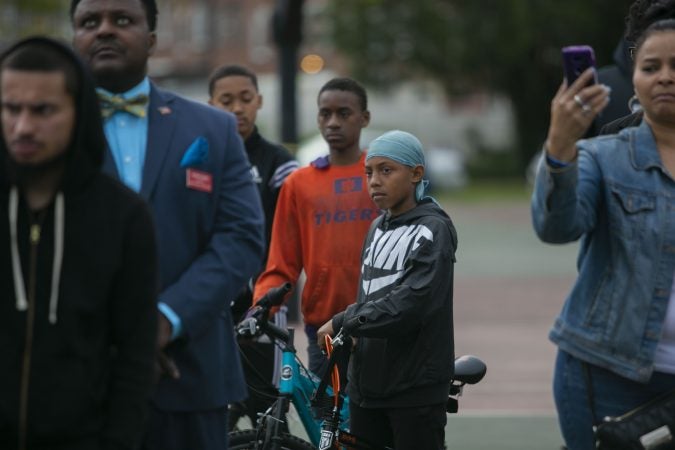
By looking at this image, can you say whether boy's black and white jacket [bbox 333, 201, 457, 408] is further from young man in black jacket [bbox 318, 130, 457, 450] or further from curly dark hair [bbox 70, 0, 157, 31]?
curly dark hair [bbox 70, 0, 157, 31]

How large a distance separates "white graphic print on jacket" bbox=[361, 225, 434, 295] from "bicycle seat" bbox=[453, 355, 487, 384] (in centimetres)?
52

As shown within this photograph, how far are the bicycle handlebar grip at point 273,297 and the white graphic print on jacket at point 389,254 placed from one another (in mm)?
416

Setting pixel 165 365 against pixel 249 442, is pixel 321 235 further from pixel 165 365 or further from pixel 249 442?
pixel 165 365

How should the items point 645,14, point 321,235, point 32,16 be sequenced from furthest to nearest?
point 32,16, point 321,235, point 645,14

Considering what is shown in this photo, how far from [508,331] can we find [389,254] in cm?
866

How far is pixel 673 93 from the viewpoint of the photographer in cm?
429

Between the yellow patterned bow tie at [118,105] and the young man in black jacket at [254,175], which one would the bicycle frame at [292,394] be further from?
the yellow patterned bow tie at [118,105]

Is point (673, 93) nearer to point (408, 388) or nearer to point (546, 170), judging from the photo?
point (546, 170)

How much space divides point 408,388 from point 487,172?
5030 cm

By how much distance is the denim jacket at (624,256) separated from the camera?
4.21 m

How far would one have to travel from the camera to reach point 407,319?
565 centimetres

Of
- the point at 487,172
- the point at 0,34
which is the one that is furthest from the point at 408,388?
the point at 487,172

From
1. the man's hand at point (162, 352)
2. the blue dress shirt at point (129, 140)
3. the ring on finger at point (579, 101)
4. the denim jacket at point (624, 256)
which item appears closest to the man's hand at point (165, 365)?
the man's hand at point (162, 352)

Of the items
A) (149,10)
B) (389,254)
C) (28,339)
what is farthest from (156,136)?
(389,254)
